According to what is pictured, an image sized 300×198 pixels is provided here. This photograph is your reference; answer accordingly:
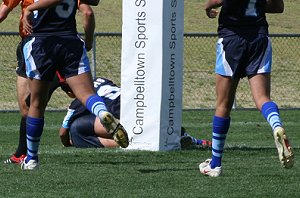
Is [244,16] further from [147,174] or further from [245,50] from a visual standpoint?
[147,174]

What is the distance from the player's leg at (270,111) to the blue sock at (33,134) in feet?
6.49

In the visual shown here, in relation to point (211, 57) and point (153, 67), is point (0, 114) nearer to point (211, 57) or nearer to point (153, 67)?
point (153, 67)

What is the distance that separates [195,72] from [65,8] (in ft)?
48.1

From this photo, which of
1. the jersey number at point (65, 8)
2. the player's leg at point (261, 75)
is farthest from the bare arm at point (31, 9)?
the player's leg at point (261, 75)

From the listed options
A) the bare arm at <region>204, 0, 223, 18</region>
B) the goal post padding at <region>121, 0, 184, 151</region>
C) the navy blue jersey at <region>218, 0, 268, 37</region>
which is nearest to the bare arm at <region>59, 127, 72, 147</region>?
the goal post padding at <region>121, 0, 184, 151</region>

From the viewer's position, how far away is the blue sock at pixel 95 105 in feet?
31.0

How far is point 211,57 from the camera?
26500 millimetres

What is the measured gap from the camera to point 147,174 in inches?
386

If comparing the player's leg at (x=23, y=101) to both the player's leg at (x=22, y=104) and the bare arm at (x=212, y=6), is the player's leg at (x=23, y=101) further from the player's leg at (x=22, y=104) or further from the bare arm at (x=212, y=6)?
the bare arm at (x=212, y=6)

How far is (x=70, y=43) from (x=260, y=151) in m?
3.19

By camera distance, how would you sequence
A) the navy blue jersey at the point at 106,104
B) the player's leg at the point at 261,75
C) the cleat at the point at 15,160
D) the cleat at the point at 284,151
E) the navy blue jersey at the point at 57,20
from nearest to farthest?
the cleat at the point at 284,151
the player's leg at the point at 261,75
the navy blue jersey at the point at 57,20
the cleat at the point at 15,160
the navy blue jersey at the point at 106,104

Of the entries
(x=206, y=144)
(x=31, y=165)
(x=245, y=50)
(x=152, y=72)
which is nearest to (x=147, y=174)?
(x=31, y=165)

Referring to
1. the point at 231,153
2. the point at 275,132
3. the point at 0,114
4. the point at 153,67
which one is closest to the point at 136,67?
the point at 153,67

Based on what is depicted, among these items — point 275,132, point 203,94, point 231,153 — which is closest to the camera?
point 275,132
